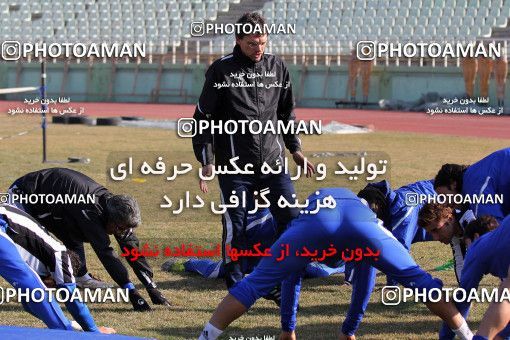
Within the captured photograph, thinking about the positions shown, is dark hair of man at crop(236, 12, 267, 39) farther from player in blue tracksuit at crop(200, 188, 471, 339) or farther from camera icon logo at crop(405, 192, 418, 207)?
player in blue tracksuit at crop(200, 188, 471, 339)

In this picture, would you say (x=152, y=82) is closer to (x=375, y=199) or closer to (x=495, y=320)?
(x=375, y=199)

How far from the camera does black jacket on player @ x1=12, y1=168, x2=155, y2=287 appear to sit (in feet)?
23.1

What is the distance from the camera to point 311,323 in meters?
7.08

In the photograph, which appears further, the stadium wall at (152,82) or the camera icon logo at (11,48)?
the stadium wall at (152,82)

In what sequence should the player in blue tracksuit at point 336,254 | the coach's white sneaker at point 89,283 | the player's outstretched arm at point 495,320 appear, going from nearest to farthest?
the player's outstretched arm at point 495,320 < the player in blue tracksuit at point 336,254 < the coach's white sneaker at point 89,283

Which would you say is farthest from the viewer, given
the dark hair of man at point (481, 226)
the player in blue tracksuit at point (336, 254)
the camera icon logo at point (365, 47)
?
the camera icon logo at point (365, 47)

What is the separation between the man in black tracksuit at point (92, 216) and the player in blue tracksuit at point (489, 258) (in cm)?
218

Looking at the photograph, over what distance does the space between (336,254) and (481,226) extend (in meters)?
0.85

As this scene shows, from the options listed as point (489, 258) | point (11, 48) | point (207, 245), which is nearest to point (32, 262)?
point (489, 258)

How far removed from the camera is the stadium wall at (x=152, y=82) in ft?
112

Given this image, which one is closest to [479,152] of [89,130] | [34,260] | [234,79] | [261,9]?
[89,130]

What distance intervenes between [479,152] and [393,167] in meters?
3.55

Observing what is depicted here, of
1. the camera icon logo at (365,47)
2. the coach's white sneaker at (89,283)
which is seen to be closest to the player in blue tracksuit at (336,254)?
the coach's white sneaker at (89,283)
